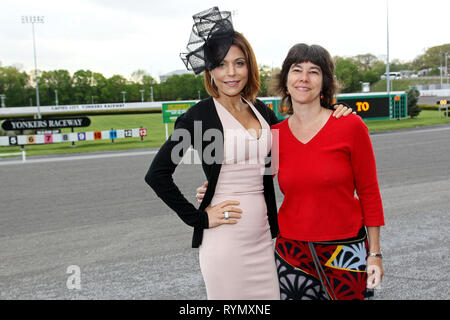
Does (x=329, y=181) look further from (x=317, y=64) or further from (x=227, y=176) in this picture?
(x=317, y=64)

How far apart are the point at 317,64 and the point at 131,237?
4.73 metres

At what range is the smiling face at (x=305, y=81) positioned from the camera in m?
2.24

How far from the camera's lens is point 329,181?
210 cm

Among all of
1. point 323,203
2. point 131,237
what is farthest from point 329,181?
point 131,237

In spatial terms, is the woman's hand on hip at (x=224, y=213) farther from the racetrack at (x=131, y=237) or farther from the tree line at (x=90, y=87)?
the tree line at (x=90, y=87)

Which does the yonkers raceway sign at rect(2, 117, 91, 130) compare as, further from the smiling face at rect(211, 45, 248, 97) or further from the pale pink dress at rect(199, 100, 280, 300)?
the pale pink dress at rect(199, 100, 280, 300)

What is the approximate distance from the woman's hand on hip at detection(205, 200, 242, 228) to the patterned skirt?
321 mm

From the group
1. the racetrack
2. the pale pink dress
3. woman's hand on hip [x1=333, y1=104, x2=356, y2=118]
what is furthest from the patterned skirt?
the racetrack

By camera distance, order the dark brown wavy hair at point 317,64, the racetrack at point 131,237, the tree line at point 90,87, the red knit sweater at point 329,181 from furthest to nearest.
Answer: the tree line at point 90,87, the racetrack at point 131,237, the dark brown wavy hair at point 317,64, the red knit sweater at point 329,181

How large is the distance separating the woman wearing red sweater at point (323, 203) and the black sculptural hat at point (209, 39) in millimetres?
377

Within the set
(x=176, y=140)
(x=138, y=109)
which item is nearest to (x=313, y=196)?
(x=176, y=140)

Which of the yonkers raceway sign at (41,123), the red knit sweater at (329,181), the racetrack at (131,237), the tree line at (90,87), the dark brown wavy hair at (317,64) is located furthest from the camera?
the tree line at (90,87)

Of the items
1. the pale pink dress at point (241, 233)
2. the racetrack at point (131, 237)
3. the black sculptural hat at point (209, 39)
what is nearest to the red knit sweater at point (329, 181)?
the pale pink dress at point (241, 233)

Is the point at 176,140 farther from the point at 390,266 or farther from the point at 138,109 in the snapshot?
the point at 138,109
